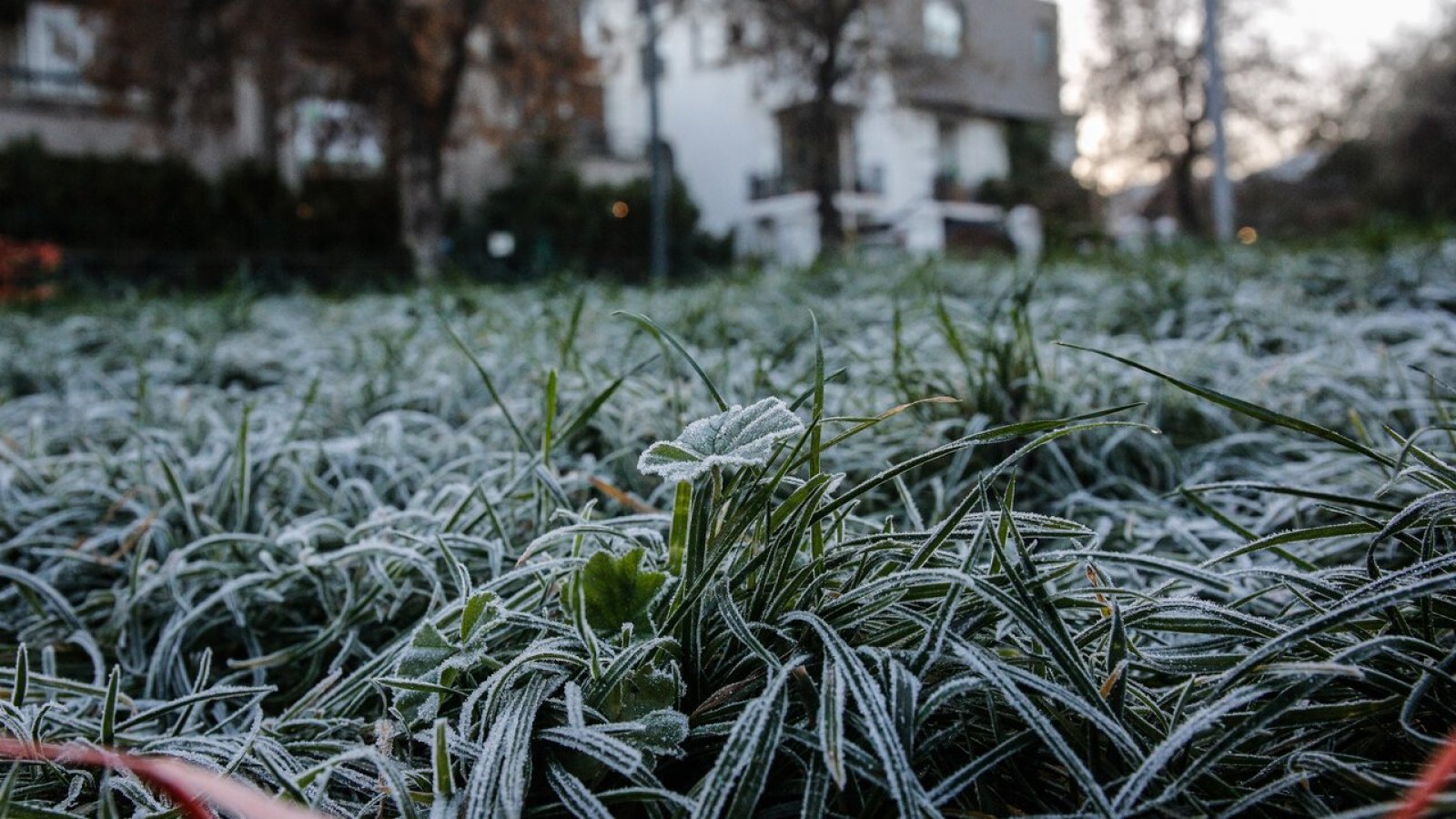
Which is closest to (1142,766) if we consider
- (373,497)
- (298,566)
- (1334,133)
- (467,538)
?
(467,538)

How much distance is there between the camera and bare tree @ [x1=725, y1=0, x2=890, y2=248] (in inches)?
501

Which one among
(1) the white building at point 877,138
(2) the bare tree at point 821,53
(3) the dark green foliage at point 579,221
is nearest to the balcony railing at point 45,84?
(3) the dark green foliage at point 579,221

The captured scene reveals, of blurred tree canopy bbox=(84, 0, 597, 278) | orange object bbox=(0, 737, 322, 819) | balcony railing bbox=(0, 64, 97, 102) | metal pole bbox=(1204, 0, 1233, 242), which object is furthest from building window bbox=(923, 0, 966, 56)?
orange object bbox=(0, 737, 322, 819)

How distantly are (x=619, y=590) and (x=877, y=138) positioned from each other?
1085 inches

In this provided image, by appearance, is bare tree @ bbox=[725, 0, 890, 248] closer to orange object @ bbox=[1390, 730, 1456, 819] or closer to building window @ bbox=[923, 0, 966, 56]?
orange object @ bbox=[1390, 730, 1456, 819]

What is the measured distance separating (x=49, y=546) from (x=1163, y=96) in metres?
22.8

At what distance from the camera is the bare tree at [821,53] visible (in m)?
12.7

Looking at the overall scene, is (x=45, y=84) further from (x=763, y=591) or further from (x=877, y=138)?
(x=877, y=138)

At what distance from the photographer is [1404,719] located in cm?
69

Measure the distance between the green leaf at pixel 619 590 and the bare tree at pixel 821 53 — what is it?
12.0 meters

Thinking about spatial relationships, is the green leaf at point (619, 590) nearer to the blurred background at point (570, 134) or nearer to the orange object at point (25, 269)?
the blurred background at point (570, 134)

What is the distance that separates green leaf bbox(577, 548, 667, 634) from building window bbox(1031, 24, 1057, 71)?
3168 cm

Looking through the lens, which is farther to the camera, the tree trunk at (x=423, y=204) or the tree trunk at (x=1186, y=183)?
the tree trunk at (x=1186, y=183)

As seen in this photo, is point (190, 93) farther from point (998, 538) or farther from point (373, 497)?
point (998, 538)
